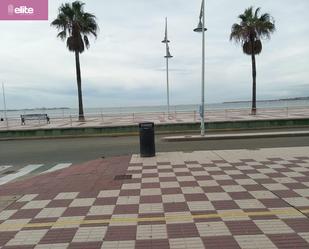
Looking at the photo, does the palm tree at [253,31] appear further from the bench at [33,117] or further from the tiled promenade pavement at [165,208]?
the tiled promenade pavement at [165,208]

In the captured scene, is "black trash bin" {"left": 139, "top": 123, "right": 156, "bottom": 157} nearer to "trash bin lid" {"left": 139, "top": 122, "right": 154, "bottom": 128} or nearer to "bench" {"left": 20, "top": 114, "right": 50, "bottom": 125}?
"trash bin lid" {"left": 139, "top": 122, "right": 154, "bottom": 128}

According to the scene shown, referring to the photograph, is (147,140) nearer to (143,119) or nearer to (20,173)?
(20,173)

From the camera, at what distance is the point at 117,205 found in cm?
682

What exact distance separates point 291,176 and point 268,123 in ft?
52.0

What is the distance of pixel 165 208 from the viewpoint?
6.53 metres

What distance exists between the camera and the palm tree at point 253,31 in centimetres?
3644

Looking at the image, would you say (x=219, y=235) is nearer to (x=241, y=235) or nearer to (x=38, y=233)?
(x=241, y=235)

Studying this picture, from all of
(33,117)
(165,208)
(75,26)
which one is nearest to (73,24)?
(75,26)

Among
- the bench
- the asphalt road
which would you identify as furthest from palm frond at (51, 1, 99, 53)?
the asphalt road

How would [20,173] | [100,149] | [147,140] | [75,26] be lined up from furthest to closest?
[75,26] < [100,149] < [147,140] < [20,173]

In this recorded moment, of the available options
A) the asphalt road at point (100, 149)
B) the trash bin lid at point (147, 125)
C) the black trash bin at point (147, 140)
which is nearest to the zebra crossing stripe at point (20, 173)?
the asphalt road at point (100, 149)

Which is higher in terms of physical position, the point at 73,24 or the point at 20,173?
the point at 73,24

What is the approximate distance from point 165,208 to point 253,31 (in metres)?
32.9

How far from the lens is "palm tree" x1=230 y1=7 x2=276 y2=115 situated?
3644 centimetres
